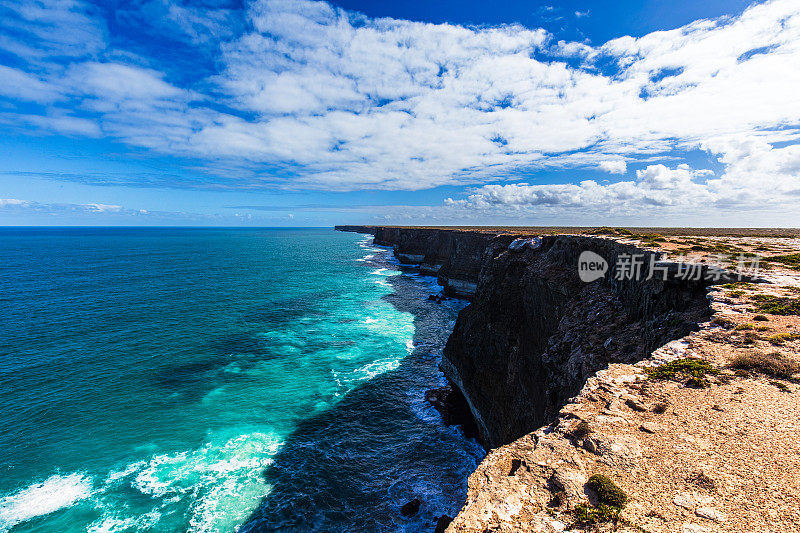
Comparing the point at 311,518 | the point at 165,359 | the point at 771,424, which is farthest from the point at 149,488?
the point at 771,424

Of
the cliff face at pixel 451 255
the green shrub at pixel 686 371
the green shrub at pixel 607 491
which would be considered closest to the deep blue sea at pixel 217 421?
the green shrub at pixel 686 371

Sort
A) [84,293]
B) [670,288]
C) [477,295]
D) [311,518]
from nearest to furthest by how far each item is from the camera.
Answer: [670,288]
[311,518]
[477,295]
[84,293]

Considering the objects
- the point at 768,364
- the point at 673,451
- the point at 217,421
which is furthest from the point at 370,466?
the point at 768,364

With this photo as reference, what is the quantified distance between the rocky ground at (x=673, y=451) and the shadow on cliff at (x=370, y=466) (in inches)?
656

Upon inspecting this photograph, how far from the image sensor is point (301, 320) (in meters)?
60.2

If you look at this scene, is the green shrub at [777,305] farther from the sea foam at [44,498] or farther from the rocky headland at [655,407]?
the sea foam at [44,498]

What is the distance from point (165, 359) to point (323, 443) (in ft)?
88.7

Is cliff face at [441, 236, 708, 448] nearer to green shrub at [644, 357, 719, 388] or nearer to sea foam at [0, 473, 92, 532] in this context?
green shrub at [644, 357, 719, 388]

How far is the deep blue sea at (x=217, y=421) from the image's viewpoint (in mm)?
21719

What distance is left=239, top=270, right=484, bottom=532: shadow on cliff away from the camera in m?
21.5

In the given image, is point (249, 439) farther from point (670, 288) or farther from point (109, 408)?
point (670, 288)

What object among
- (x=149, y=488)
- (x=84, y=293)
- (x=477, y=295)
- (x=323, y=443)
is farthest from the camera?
(x=84, y=293)

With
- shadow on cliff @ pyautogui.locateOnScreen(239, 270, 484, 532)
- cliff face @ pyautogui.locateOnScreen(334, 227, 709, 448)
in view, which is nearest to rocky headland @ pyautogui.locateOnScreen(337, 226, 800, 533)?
cliff face @ pyautogui.locateOnScreen(334, 227, 709, 448)

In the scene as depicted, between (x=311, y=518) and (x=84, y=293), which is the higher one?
(x=84, y=293)
